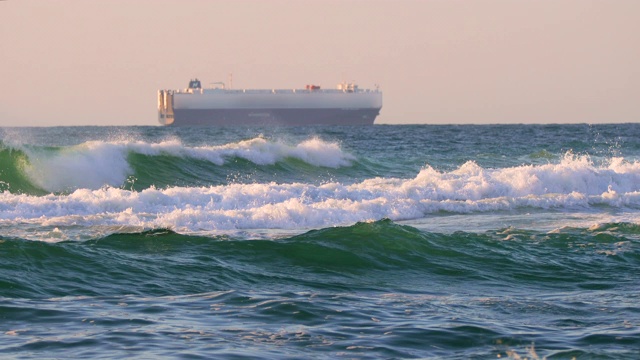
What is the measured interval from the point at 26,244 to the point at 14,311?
365 centimetres

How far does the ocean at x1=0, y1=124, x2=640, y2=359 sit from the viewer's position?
754 centimetres

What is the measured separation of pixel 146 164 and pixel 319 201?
10.4 metres

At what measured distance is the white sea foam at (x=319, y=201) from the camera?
1631 centimetres

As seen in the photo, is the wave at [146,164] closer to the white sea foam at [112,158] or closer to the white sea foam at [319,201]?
the white sea foam at [112,158]

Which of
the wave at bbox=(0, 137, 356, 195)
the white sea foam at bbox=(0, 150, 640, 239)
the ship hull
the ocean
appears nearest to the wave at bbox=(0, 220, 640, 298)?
the ocean

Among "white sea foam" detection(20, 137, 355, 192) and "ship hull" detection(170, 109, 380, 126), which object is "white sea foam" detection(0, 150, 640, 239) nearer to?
"white sea foam" detection(20, 137, 355, 192)

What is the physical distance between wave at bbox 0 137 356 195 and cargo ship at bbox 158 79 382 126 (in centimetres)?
7983

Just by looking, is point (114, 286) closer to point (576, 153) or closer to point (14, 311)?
point (14, 311)

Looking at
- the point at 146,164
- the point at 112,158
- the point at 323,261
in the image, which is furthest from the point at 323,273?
the point at 146,164

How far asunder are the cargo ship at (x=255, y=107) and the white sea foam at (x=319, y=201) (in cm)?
9080

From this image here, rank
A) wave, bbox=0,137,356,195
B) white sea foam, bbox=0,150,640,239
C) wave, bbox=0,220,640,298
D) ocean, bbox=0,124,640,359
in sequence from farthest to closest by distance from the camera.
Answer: wave, bbox=0,137,356,195, white sea foam, bbox=0,150,640,239, wave, bbox=0,220,640,298, ocean, bbox=0,124,640,359

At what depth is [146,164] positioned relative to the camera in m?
29.6

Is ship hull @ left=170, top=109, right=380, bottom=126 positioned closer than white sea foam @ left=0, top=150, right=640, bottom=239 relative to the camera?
No

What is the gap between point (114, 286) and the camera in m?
10.3
